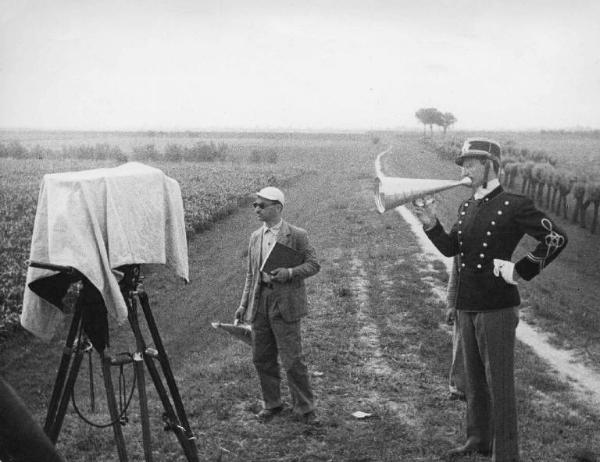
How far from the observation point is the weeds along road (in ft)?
18.5

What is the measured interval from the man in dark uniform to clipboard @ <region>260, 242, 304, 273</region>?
4.58 ft

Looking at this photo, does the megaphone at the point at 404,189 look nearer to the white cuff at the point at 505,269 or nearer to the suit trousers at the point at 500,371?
the white cuff at the point at 505,269

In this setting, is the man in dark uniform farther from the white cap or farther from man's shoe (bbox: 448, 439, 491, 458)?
the white cap

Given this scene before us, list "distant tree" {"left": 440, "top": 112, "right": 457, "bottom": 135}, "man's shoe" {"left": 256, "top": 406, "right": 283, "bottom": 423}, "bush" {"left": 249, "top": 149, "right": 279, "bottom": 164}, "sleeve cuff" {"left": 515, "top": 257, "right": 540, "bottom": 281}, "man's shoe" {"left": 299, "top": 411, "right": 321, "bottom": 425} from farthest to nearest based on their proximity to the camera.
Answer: "distant tree" {"left": 440, "top": 112, "right": 457, "bottom": 135} → "bush" {"left": 249, "top": 149, "right": 279, "bottom": 164} → "man's shoe" {"left": 256, "top": 406, "right": 283, "bottom": 423} → "man's shoe" {"left": 299, "top": 411, "right": 321, "bottom": 425} → "sleeve cuff" {"left": 515, "top": 257, "right": 540, "bottom": 281}

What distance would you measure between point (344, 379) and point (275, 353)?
1.70 metres

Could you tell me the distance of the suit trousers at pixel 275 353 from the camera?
584 centimetres

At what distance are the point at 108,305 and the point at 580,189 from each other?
2531 centimetres

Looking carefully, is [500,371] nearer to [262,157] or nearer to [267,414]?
[267,414]

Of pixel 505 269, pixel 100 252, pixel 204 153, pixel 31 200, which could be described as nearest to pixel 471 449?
pixel 505 269

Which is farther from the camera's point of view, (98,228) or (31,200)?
(31,200)

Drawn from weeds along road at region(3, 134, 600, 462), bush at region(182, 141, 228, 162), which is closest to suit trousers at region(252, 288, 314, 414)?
weeds along road at region(3, 134, 600, 462)

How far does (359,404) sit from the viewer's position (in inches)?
261

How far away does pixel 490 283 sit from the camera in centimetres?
469

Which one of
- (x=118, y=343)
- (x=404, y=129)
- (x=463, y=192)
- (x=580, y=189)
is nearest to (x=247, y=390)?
(x=118, y=343)
